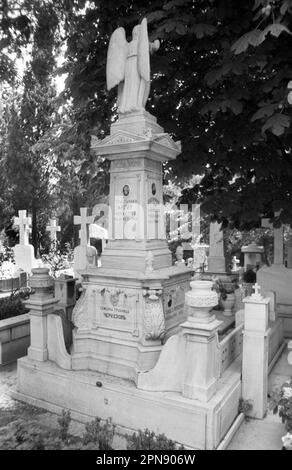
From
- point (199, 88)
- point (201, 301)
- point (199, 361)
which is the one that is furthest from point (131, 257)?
point (199, 88)

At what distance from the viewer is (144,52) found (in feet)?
17.9

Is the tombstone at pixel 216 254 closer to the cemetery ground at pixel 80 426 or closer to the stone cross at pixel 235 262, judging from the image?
the cemetery ground at pixel 80 426

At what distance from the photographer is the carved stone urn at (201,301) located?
4.32 meters

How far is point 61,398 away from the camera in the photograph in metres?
5.10

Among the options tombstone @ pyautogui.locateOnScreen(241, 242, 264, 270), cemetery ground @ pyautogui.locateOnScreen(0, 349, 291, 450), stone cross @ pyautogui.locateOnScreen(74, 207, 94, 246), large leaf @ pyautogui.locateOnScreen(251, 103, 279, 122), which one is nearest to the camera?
Answer: cemetery ground @ pyautogui.locateOnScreen(0, 349, 291, 450)

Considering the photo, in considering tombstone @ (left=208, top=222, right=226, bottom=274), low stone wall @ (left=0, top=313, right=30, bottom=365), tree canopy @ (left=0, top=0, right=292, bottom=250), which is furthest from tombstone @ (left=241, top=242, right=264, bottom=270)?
low stone wall @ (left=0, top=313, right=30, bottom=365)

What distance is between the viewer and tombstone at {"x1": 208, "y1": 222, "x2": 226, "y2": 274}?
10.4 meters

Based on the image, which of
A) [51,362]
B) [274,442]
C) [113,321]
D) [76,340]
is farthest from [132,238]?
[274,442]

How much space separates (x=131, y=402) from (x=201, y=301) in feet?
5.07

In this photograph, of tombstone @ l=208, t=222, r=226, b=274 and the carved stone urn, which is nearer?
the carved stone urn

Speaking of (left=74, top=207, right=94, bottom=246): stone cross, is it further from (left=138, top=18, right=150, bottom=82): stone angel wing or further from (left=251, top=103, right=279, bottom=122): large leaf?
(left=251, top=103, right=279, bottom=122): large leaf

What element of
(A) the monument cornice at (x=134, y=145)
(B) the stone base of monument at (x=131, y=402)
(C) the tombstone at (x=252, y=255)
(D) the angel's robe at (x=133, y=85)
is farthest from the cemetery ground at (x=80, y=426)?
(C) the tombstone at (x=252, y=255)

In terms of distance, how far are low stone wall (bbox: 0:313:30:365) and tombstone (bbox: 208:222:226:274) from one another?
5297mm

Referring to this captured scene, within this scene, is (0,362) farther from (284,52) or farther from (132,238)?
(284,52)
